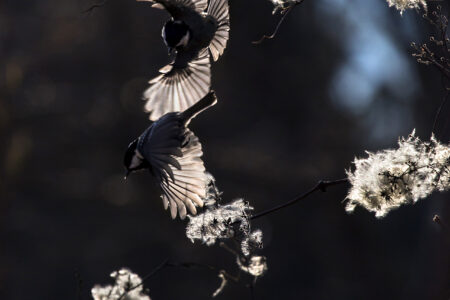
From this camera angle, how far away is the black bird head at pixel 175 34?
1260 mm

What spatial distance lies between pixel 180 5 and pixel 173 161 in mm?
310

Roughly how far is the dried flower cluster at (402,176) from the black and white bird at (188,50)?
1.38 feet

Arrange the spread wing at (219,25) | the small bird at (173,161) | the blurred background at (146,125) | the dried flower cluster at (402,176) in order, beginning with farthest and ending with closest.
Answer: the blurred background at (146,125), the spread wing at (219,25), the small bird at (173,161), the dried flower cluster at (402,176)

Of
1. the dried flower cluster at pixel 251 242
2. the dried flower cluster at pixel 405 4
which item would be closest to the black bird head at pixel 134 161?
the dried flower cluster at pixel 251 242

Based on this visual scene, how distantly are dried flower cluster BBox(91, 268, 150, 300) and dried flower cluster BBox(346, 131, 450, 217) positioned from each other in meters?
0.35

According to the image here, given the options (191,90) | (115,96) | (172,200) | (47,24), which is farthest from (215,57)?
(47,24)

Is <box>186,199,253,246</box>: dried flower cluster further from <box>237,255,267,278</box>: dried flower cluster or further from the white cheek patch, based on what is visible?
the white cheek patch

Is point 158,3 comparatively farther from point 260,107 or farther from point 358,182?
point 260,107

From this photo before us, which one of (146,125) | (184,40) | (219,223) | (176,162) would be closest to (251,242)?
(219,223)

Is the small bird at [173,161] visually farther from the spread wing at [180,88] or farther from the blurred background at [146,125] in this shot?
the blurred background at [146,125]

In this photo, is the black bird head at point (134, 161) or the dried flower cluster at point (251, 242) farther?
the black bird head at point (134, 161)

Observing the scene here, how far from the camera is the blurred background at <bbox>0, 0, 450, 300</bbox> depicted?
21.7ft

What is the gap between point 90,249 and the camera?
21.9 feet

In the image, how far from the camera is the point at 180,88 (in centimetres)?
149
